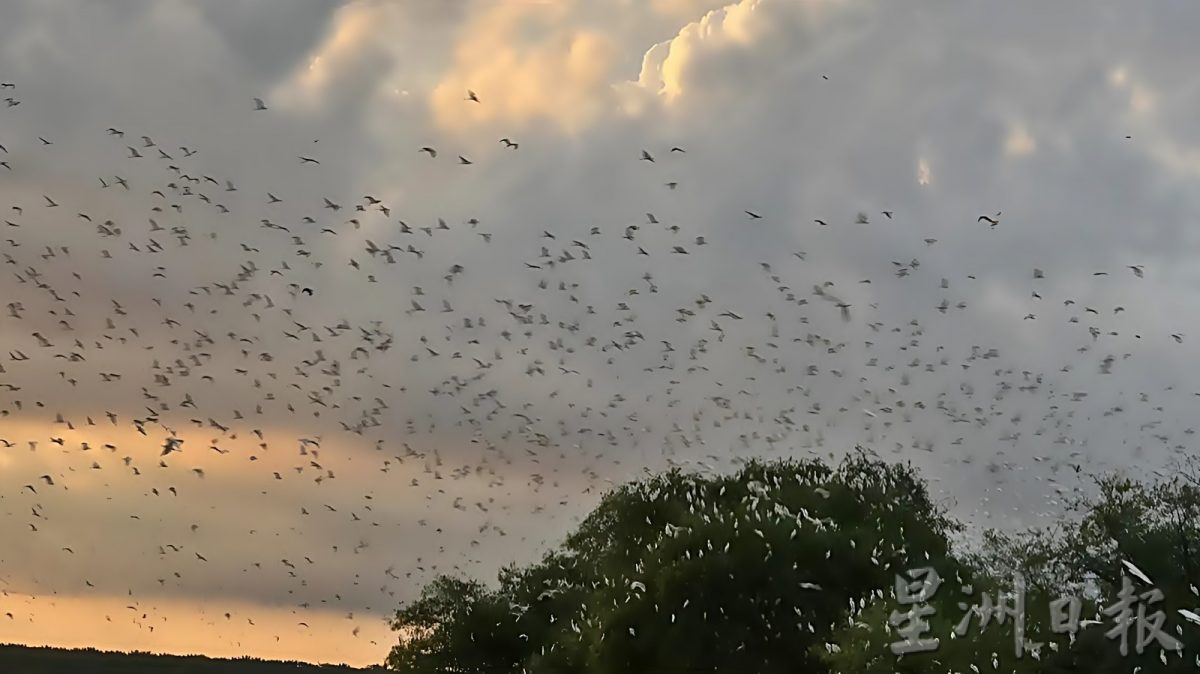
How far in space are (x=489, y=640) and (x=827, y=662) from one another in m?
49.2

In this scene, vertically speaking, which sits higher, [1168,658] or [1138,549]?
[1138,549]

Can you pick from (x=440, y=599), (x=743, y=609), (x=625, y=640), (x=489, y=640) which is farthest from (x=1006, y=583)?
(x=440, y=599)

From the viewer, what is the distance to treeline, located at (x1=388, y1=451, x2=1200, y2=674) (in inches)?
1688

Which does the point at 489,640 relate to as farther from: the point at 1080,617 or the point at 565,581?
the point at 1080,617

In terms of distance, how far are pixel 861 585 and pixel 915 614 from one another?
9.56 meters

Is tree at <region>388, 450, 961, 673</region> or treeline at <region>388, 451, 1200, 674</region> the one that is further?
tree at <region>388, 450, 961, 673</region>

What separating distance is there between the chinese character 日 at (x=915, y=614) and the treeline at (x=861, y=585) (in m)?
0.09

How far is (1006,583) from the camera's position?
53.4 m

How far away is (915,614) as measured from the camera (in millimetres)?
49156

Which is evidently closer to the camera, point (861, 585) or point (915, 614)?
point (915, 614)

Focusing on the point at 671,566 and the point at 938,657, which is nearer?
the point at 938,657

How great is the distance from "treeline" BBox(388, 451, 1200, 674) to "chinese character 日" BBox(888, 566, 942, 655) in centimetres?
9

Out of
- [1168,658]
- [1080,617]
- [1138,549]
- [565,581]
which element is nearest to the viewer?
[1168,658]

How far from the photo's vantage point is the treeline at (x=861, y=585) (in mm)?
42875
